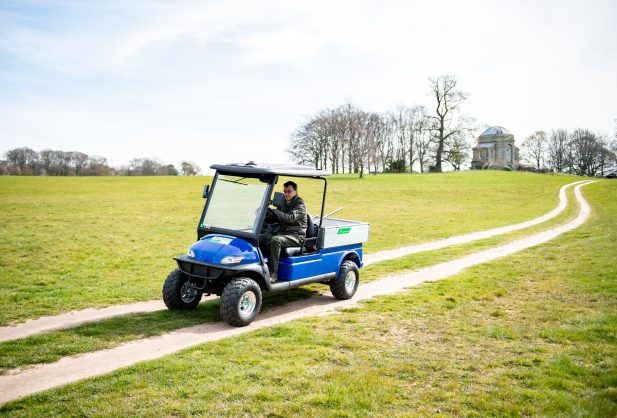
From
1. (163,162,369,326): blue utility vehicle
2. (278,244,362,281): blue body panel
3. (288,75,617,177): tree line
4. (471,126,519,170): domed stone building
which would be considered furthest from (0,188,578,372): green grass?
(471,126,519,170): domed stone building

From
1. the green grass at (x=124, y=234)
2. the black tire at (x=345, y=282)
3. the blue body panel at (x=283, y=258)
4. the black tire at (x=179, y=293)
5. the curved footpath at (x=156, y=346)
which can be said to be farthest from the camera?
the green grass at (x=124, y=234)

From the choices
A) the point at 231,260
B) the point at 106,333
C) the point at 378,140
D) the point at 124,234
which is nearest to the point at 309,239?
the point at 231,260

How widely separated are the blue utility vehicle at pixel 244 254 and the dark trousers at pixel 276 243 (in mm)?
133

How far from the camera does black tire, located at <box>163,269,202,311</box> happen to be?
8047mm

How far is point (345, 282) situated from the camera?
9.35m

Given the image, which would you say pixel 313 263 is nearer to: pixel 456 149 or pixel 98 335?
pixel 98 335

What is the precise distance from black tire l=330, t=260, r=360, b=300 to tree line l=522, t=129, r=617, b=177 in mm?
97593

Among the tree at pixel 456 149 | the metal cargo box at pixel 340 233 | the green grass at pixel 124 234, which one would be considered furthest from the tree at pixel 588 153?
the metal cargo box at pixel 340 233

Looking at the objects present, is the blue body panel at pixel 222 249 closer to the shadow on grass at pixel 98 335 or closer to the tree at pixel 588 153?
the shadow on grass at pixel 98 335

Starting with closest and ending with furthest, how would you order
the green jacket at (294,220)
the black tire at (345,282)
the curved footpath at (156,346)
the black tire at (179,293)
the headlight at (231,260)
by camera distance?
1. the curved footpath at (156,346)
2. the headlight at (231,260)
3. the black tire at (179,293)
4. the green jacket at (294,220)
5. the black tire at (345,282)

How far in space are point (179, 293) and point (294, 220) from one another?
2.43 metres

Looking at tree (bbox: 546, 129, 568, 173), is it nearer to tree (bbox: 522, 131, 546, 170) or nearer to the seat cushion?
tree (bbox: 522, 131, 546, 170)

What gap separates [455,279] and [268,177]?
5.71 meters

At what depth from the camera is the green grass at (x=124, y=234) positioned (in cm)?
982
